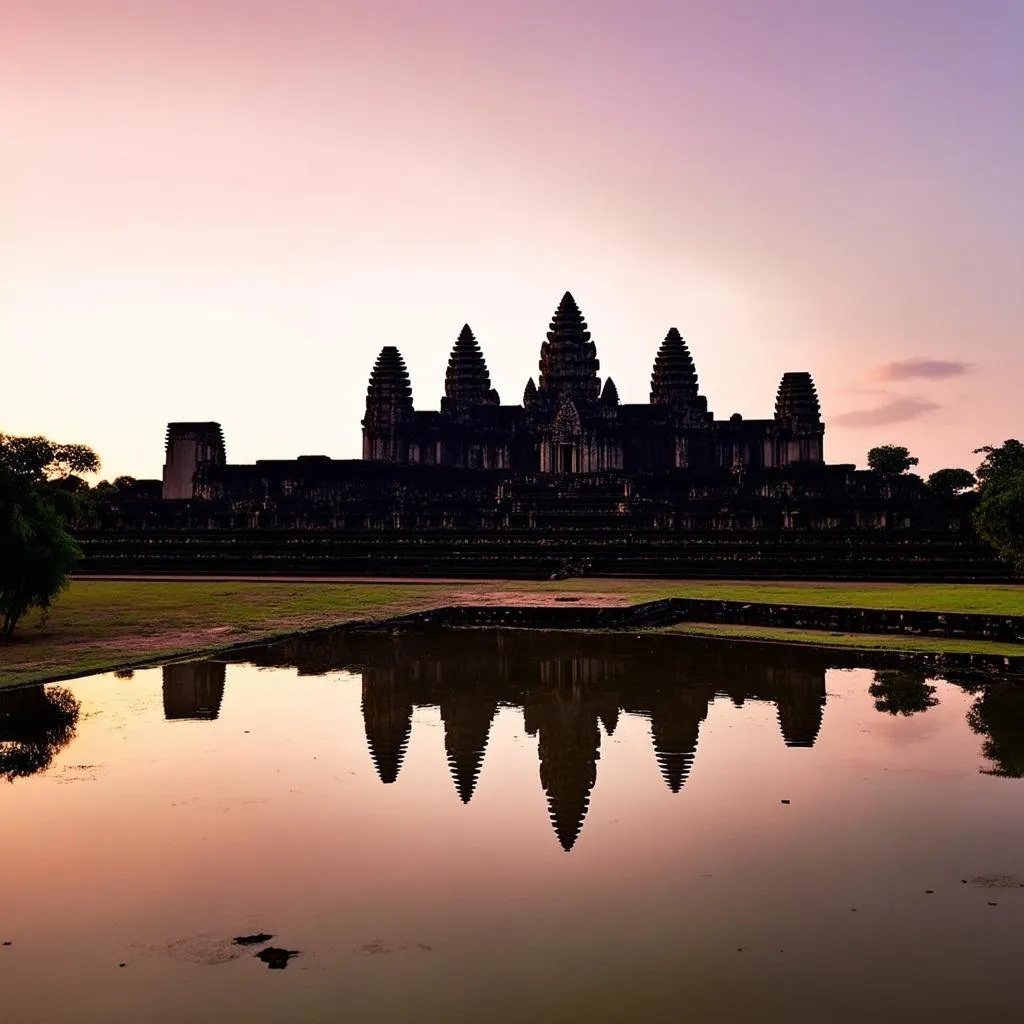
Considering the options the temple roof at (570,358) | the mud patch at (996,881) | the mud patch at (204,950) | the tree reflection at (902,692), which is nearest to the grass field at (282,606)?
the tree reflection at (902,692)

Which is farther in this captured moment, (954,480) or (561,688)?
(954,480)

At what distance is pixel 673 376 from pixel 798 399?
27.8 feet

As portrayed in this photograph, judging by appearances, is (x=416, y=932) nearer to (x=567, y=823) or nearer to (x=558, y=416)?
(x=567, y=823)

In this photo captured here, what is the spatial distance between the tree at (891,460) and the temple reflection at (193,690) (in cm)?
6679

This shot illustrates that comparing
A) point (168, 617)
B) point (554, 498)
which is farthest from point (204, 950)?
point (554, 498)

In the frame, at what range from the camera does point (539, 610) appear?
77.5 ft

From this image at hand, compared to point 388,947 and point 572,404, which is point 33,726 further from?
point 572,404

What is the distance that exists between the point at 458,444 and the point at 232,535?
31.5 metres

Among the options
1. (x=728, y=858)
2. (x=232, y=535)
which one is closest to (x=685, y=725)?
(x=728, y=858)

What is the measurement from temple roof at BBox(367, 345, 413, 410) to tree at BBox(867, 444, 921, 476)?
32.4 metres

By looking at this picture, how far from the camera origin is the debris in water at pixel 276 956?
627 centimetres

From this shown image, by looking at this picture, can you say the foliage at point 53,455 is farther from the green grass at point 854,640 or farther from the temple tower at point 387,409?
the green grass at point 854,640

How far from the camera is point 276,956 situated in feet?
21.0

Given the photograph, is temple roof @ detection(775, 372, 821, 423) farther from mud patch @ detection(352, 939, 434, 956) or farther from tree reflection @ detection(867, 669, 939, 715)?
mud patch @ detection(352, 939, 434, 956)
